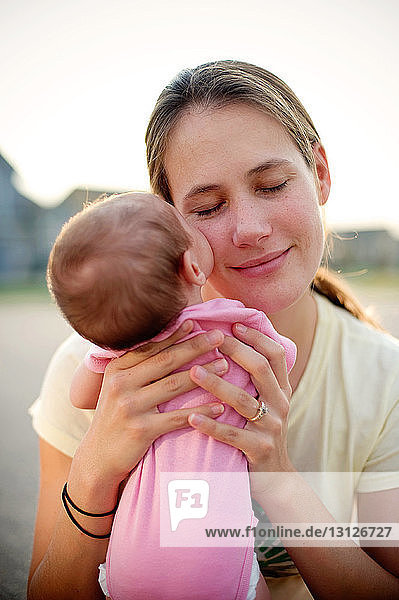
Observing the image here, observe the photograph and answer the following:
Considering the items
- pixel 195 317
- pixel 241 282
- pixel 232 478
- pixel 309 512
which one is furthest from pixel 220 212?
pixel 309 512

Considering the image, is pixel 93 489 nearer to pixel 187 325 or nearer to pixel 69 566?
pixel 69 566

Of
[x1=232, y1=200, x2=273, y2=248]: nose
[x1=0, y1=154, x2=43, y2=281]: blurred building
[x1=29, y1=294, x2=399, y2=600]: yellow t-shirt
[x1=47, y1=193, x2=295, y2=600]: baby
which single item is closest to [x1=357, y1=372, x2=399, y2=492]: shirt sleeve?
[x1=29, y1=294, x2=399, y2=600]: yellow t-shirt

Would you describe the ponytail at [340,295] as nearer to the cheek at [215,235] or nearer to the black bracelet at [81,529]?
the cheek at [215,235]

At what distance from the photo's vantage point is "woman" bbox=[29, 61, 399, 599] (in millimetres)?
1278

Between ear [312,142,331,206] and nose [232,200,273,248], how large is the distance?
36cm

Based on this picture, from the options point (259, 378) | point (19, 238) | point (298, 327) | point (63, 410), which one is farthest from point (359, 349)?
point (19, 238)

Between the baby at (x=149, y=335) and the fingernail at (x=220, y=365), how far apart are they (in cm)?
7

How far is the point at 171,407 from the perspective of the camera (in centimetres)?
128

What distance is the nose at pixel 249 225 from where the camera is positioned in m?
1.42

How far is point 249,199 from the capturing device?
1.45 meters

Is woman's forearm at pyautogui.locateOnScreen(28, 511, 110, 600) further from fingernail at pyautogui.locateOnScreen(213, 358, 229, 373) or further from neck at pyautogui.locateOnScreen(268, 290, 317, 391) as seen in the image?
neck at pyautogui.locateOnScreen(268, 290, 317, 391)

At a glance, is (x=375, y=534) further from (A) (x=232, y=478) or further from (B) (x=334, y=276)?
(B) (x=334, y=276)

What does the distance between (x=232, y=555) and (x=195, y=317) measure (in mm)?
487

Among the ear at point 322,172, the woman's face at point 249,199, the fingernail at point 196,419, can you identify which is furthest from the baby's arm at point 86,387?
the ear at point 322,172
